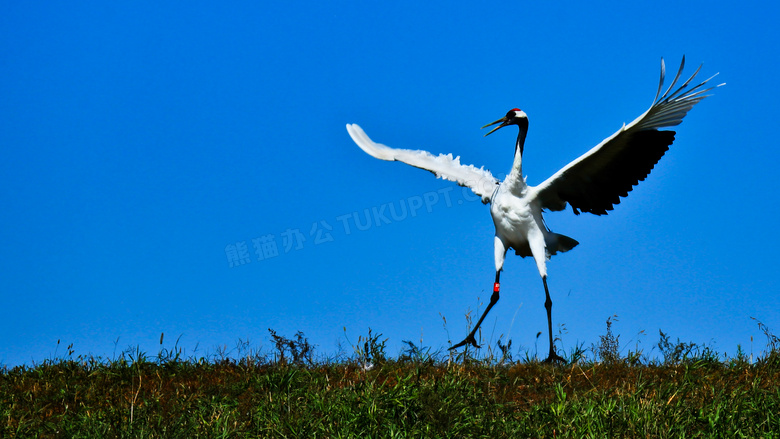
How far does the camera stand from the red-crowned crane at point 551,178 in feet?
23.2

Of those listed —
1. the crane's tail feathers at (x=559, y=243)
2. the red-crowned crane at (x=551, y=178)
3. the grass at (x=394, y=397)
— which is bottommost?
the grass at (x=394, y=397)

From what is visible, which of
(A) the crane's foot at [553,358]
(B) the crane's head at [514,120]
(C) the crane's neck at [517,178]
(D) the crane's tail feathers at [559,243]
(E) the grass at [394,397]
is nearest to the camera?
(E) the grass at [394,397]

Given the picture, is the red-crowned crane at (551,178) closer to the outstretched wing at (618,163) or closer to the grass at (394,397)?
the outstretched wing at (618,163)

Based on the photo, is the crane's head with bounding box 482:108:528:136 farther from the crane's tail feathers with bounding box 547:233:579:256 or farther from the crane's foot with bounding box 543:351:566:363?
the crane's foot with bounding box 543:351:566:363

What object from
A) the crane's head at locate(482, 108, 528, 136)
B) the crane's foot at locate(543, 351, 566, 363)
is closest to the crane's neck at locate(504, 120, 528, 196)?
the crane's head at locate(482, 108, 528, 136)

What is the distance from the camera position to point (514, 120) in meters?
8.56

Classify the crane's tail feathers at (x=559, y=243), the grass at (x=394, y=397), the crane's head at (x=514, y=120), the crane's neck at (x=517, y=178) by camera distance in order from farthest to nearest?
the crane's head at (x=514, y=120) → the crane's tail feathers at (x=559, y=243) → the crane's neck at (x=517, y=178) → the grass at (x=394, y=397)

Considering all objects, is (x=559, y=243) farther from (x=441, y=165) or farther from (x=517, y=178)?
(x=441, y=165)

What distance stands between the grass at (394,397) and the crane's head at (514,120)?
9.94 feet

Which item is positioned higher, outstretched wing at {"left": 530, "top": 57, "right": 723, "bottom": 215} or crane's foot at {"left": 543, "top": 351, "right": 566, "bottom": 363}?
outstretched wing at {"left": 530, "top": 57, "right": 723, "bottom": 215}

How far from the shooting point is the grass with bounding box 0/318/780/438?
4223 mm

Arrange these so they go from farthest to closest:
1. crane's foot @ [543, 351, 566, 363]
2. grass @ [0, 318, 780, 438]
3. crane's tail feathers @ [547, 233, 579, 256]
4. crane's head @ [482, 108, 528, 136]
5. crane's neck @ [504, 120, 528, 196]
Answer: crane's head @ [482, 108, 528, 136] < crane's tail feathers @ [547, 233, 579, 256] < crane's neck @ [504, 120, 528, 196] < crane's foot @ [543, 351, 566, 363] < grass @ [0, 318, 780, 438]

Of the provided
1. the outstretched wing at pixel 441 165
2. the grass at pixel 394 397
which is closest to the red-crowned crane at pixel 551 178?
the outstretched wing at pixel 441 165

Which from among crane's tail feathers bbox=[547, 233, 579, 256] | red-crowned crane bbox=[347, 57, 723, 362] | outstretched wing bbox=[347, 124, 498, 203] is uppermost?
outstretched wing bbox=[347, 124, 498, 203]
